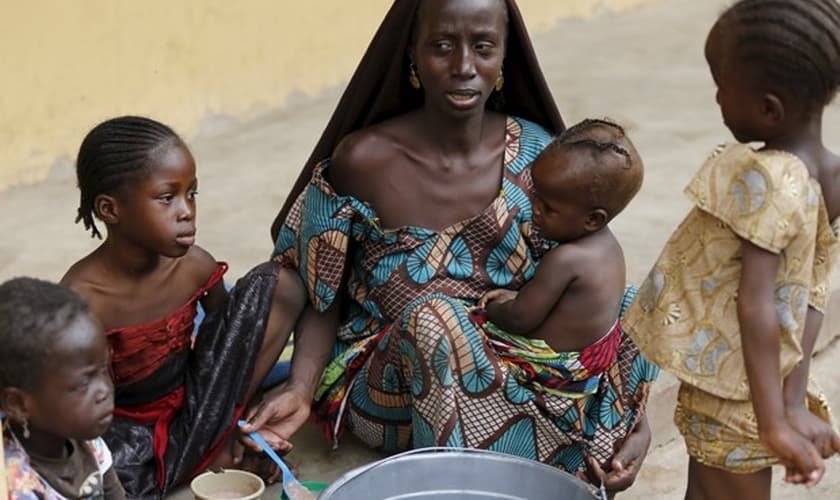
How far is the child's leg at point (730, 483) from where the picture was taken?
2.72 meters

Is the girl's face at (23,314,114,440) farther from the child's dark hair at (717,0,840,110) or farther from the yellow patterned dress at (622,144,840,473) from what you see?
the child's dark hair at (717,0,840,110)

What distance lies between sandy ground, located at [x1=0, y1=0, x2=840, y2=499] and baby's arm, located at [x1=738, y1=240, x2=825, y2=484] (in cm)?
114

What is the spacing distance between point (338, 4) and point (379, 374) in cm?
294

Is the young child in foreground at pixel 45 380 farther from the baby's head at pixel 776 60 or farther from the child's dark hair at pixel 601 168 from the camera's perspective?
the baby's head at pixel 776 60

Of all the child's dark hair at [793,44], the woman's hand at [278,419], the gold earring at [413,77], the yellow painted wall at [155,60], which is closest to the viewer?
the child's dark hair at [793,44]

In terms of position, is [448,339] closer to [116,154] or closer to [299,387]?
[299,387]

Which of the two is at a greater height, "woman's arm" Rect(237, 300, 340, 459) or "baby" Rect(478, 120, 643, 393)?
"baby" Rect(478, 120, 643, 393)

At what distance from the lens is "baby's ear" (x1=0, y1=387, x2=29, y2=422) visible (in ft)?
8.11

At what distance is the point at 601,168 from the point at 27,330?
116cm

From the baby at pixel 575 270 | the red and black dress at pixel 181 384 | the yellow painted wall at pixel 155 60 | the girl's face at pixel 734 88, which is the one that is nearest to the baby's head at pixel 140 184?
the red and black dress at pixel 181 384

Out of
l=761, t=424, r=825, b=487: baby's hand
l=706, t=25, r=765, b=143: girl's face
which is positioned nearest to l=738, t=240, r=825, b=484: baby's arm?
l=761, t=424, r=825, b=487: baby's hand

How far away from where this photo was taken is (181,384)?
3156mm

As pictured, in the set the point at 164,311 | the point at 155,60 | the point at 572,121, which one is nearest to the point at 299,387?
the point at 164,311

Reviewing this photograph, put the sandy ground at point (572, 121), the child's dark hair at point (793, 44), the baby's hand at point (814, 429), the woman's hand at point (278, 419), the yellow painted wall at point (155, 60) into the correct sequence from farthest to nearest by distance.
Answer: the yellow painted wall at point (155, 60)
the sandy ground at point (572, 121)
the woman's hand at point (278, 419)
the baby's hand at point (814, 429)
the child's dark hair at point (793, 44)
